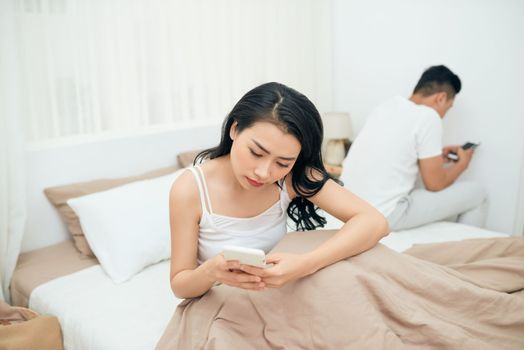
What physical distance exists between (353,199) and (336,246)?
0.74ft

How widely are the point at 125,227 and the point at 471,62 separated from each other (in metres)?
2.02

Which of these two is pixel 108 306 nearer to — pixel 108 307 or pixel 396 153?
pixel 108 307

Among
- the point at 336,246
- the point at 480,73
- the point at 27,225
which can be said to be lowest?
the point at 27,225

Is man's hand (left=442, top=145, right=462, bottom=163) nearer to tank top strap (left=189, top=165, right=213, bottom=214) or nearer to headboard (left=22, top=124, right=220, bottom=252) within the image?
headboard (left=22, top=124, right=220, bottom=252)

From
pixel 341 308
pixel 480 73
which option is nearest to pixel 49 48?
pixel 341 308

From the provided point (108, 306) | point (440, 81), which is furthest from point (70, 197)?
point (440, 81)

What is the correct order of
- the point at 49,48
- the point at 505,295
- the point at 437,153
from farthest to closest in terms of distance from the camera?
1. the point at 437,153
2. the point at 49,48
3. the point at 505,295

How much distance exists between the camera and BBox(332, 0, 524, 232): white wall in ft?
8.12

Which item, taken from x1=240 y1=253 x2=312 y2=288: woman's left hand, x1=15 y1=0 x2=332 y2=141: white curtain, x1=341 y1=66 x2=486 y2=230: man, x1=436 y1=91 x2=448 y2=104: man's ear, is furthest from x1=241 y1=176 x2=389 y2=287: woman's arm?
x1=436 y1=91 x2=448 y2=104: man's ear

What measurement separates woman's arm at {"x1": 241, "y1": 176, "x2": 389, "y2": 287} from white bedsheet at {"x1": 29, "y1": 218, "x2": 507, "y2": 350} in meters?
0.52

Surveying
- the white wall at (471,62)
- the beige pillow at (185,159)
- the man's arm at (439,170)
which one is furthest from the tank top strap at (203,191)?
the white wall at (471,62)

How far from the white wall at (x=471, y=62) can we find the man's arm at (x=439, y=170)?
19 centimetres

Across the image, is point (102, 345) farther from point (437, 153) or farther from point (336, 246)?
point (437, 153)

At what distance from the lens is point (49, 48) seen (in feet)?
6.50
